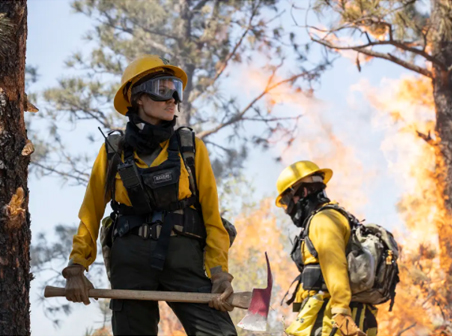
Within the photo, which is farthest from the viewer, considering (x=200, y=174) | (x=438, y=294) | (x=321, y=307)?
(x=438, y=294)

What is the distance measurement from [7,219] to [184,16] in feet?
50.4

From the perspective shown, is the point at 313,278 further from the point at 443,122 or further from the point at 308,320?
the point at 443,122

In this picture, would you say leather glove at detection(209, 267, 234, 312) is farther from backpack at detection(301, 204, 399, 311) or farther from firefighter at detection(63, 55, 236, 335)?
backpack at detection(301, 204, 399, 311)

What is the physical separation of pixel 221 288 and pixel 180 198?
50 centimetres

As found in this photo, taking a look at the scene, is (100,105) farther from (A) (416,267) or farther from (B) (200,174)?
(B) (200,174)

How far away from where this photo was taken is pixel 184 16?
18.0 meters

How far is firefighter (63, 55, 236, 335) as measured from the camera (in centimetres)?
324

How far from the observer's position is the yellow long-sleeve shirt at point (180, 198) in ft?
11.1

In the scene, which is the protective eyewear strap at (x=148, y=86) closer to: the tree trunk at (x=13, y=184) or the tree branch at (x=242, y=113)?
the tree trunk at (x=13, y=184)

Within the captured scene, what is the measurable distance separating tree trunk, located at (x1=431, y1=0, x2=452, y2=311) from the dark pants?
7848 mm

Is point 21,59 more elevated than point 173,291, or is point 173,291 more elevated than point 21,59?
point 21,59

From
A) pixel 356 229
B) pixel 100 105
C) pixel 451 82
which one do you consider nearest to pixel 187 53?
pixel 100 105

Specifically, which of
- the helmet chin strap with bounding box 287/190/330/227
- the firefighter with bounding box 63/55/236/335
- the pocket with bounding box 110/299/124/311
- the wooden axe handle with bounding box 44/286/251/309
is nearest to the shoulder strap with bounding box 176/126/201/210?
the firefighter with bounding box 63/55/236/335

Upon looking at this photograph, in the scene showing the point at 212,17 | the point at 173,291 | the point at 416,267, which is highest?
the point at 212,17
